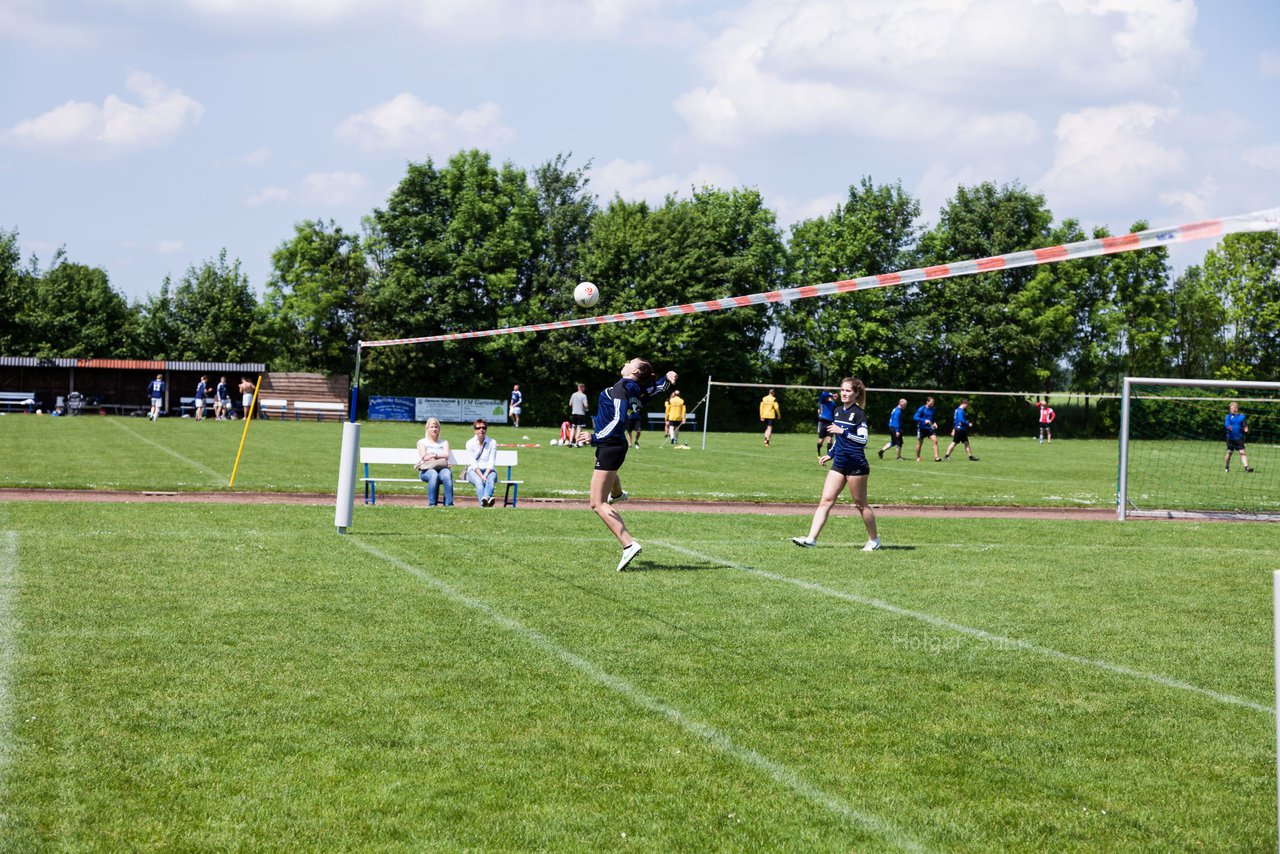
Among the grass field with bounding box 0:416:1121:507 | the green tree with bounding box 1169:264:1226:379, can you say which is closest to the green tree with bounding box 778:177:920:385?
the green tree with bounding box 1169:264:1226:379

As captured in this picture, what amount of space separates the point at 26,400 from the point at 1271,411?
48607 mm

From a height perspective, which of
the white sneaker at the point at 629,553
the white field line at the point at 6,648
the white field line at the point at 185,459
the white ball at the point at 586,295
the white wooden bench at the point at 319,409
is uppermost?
the white ball at the point at 586,295

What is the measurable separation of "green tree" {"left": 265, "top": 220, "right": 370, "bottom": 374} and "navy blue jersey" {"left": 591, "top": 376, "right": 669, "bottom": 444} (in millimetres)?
54954

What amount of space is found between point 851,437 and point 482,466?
22.5 feet

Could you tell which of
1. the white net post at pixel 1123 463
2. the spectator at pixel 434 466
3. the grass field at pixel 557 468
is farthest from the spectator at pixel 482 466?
the white net post at pixel 1123 463

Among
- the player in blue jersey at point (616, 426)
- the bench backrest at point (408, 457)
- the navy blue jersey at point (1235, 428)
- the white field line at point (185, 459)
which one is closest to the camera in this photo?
the player in blue jersey at point (616, 426)

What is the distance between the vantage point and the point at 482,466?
58.6ft

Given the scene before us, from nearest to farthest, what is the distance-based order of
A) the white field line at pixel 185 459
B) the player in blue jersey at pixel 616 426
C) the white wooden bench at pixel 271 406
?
the player in blue jersey at pixel 616 426
the white field line at pixel 185 459
the white wooden bench at pixel 271 406

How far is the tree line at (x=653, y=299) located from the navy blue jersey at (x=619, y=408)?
48.1 m

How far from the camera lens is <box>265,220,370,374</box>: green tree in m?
66.3

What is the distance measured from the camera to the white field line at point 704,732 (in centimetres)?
470

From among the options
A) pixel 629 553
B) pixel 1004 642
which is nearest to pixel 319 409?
pixel 629 553

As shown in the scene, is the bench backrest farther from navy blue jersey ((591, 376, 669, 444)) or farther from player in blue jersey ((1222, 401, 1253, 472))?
player in blue jersey ((1222, 401, 1253, 472))

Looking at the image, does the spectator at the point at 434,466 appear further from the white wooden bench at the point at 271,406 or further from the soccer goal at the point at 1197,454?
the white wooden bench at the point at 271,406
